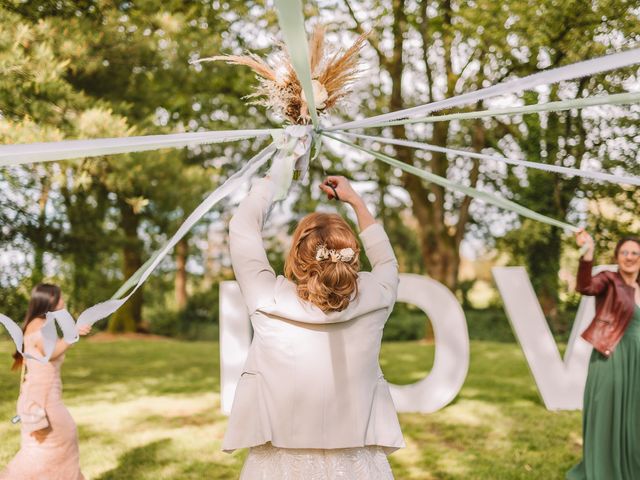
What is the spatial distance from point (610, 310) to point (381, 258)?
3.67 metres

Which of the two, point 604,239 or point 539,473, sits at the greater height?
point 604,239

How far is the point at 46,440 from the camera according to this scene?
4.65 meters

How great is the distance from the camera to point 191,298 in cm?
2139

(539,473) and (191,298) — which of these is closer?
(539,473)

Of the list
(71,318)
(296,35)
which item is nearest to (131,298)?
(71,318)

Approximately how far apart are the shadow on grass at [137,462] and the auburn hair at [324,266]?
4269 mm

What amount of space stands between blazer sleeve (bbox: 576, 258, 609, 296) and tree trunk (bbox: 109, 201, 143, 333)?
12258mm

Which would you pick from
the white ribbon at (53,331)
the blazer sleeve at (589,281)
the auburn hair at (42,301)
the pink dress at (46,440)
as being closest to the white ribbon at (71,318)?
the white ribbon at (53,331)

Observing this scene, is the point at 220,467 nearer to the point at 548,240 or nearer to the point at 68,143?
the point at 68,143

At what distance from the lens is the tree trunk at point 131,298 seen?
57.8 feet

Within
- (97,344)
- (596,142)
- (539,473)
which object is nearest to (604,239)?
(596,142)

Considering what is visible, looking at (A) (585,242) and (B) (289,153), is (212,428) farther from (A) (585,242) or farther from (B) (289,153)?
(B) (289,153)

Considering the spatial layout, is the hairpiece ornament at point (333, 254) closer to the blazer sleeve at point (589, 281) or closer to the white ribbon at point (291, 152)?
the white ribbon at point (291, 152)

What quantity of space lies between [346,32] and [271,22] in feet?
8.22
